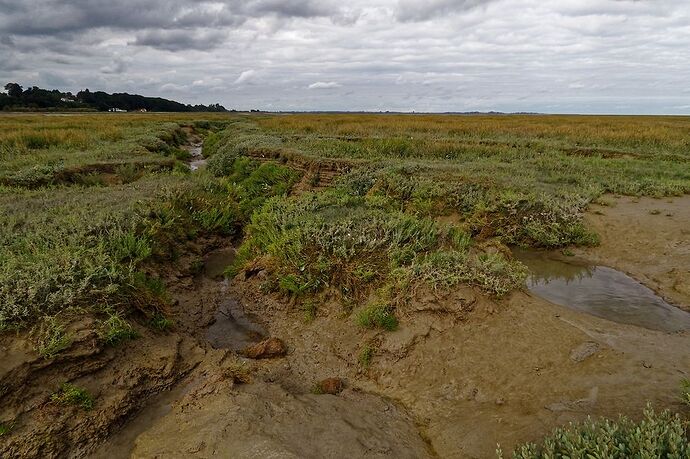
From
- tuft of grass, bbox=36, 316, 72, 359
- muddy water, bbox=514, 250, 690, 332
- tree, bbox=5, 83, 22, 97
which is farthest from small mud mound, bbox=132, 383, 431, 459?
tree, bbox=5, 83, 22, 97

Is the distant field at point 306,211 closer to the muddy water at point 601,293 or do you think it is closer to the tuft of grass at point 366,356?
the tuft of grass at point 366,356

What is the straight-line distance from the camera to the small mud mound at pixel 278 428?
13.9ft

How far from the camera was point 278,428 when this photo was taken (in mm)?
4516

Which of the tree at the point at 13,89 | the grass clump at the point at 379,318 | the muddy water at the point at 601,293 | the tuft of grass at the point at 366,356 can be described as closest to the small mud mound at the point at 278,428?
the tuft of grass at the point at 366,356

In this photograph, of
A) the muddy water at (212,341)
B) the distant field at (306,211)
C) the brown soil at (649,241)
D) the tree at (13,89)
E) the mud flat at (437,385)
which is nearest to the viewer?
the mud flat at (437,385)

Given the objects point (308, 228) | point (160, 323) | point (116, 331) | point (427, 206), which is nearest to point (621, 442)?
point (116, 331)

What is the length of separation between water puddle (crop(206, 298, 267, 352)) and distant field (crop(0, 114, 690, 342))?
889 mm

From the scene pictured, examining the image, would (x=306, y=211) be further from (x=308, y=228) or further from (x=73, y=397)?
(x=73, y=397)

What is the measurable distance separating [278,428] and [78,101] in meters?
125

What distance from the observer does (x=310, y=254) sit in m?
8.28

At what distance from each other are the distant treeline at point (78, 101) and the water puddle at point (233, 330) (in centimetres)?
9363

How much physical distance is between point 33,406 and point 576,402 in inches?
236

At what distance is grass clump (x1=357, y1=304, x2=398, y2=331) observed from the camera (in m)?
6.48

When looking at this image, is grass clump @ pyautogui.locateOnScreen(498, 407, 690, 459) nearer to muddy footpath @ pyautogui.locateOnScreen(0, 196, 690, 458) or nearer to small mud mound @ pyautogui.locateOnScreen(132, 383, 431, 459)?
muddy footpath @ pyautogui.locateOnScreen(0, 196, 690, 458)
